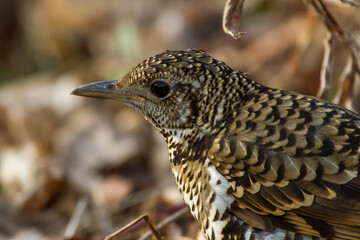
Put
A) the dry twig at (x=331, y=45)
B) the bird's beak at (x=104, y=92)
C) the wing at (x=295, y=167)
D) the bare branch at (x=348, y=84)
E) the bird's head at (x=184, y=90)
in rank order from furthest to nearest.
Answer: the bare branch at (x=348, y=84), the dry twig at (x=331, y=45), the bird's beak at (x=104, y=92), the bird's head at (x=184, y=90), the wing at (x=295, y=167)

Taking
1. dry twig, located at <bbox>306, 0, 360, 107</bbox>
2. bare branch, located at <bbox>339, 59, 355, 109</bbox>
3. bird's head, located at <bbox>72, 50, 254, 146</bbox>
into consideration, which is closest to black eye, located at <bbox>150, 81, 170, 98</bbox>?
bird's head, located at <bbox>72, 50, 254, 146</bbox>

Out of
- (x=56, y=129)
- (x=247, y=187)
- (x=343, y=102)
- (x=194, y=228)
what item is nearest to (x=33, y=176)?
(x=56, y=129)

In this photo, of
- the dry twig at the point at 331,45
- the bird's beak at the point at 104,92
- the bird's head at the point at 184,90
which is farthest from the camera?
the dry twig at the point at 331,45

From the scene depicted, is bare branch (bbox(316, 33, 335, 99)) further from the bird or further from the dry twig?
the bird

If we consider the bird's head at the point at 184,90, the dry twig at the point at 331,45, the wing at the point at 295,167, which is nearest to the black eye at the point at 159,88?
the bird's head at the point at 184,90

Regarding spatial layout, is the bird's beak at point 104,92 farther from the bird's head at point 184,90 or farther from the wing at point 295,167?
the wing at point 295,167

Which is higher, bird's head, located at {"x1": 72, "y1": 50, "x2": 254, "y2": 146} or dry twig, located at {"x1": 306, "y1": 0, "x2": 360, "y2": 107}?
bird's head, located at {"x1": 72, "y1": 50, "x2": 254, "y2": 146}

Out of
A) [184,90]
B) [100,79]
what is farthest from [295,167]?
[100,79]
